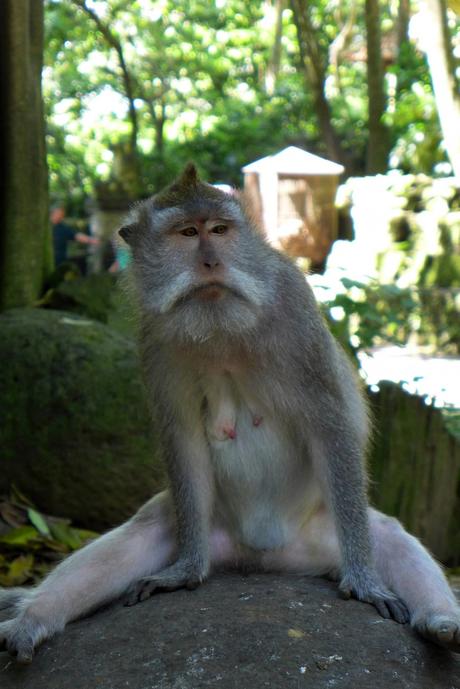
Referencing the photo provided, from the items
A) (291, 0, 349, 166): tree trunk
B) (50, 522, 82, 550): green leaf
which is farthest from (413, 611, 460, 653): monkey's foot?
(291, 0, 349, 166): tree trunk

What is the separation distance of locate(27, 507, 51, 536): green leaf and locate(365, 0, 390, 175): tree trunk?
1147cm

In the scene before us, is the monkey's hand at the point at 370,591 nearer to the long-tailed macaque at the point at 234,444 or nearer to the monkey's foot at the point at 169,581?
the long-tailed macaque at the point at 234,444

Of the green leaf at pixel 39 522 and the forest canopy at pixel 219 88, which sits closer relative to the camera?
the green leaf at pixel 39 522

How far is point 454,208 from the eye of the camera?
14.2 m

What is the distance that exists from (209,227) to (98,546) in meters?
1.29

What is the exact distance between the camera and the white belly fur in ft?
12.5

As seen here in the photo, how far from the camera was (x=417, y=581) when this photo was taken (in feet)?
11.9

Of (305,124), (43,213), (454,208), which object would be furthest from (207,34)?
(43,213)

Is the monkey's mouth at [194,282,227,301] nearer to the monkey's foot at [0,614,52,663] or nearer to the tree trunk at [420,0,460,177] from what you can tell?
the monkey's foot at [0,614,52,663]

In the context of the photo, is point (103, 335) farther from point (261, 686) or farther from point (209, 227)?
point (261, 686)

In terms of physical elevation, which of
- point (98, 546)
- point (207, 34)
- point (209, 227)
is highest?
point (207, 34)

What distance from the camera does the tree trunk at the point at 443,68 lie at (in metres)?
8.14

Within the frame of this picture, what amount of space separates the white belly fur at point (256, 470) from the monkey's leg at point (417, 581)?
0.32m

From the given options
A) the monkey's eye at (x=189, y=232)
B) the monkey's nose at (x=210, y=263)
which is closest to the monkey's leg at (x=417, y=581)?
the monkey's nose at (x=210, y=263)
